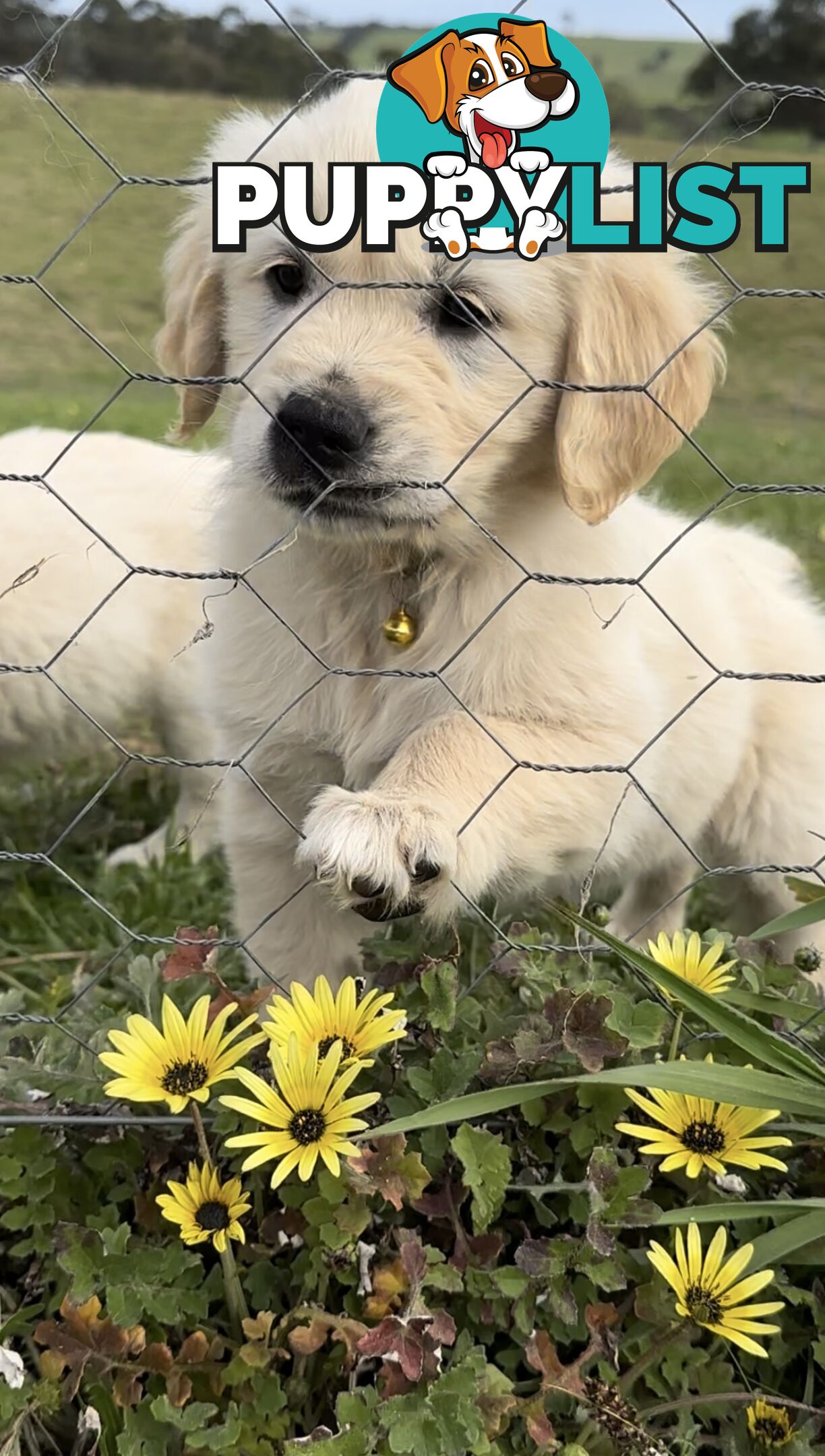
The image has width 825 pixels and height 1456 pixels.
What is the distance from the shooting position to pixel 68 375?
10.1 meters

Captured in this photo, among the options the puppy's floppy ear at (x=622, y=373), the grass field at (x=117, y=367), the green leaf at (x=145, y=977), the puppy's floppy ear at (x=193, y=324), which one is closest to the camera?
the green leaf at (x=145, y=977)

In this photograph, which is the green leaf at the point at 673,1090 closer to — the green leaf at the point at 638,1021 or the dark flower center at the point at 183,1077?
the green leaf at the point at 638,1021

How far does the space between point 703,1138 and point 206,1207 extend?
0.49 metres

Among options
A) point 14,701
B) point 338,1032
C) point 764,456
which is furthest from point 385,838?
point 764,456

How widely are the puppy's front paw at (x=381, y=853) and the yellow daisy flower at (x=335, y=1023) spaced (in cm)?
19

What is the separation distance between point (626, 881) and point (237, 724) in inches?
36.5

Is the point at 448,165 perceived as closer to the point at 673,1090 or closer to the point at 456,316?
the point at 456,316

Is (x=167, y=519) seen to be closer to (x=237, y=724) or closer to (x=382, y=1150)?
(x=237, y=724)

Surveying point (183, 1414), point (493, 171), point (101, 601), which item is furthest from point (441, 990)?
point (101, 601)

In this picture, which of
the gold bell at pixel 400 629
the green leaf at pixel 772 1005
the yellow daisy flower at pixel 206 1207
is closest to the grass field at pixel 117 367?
the gold bell at pixel 400 629

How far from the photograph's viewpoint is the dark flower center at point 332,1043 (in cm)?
123

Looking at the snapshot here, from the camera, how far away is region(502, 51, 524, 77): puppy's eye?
1.51m

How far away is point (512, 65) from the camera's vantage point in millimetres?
1521

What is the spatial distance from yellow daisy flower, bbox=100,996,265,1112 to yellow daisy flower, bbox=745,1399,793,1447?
1.89ft
